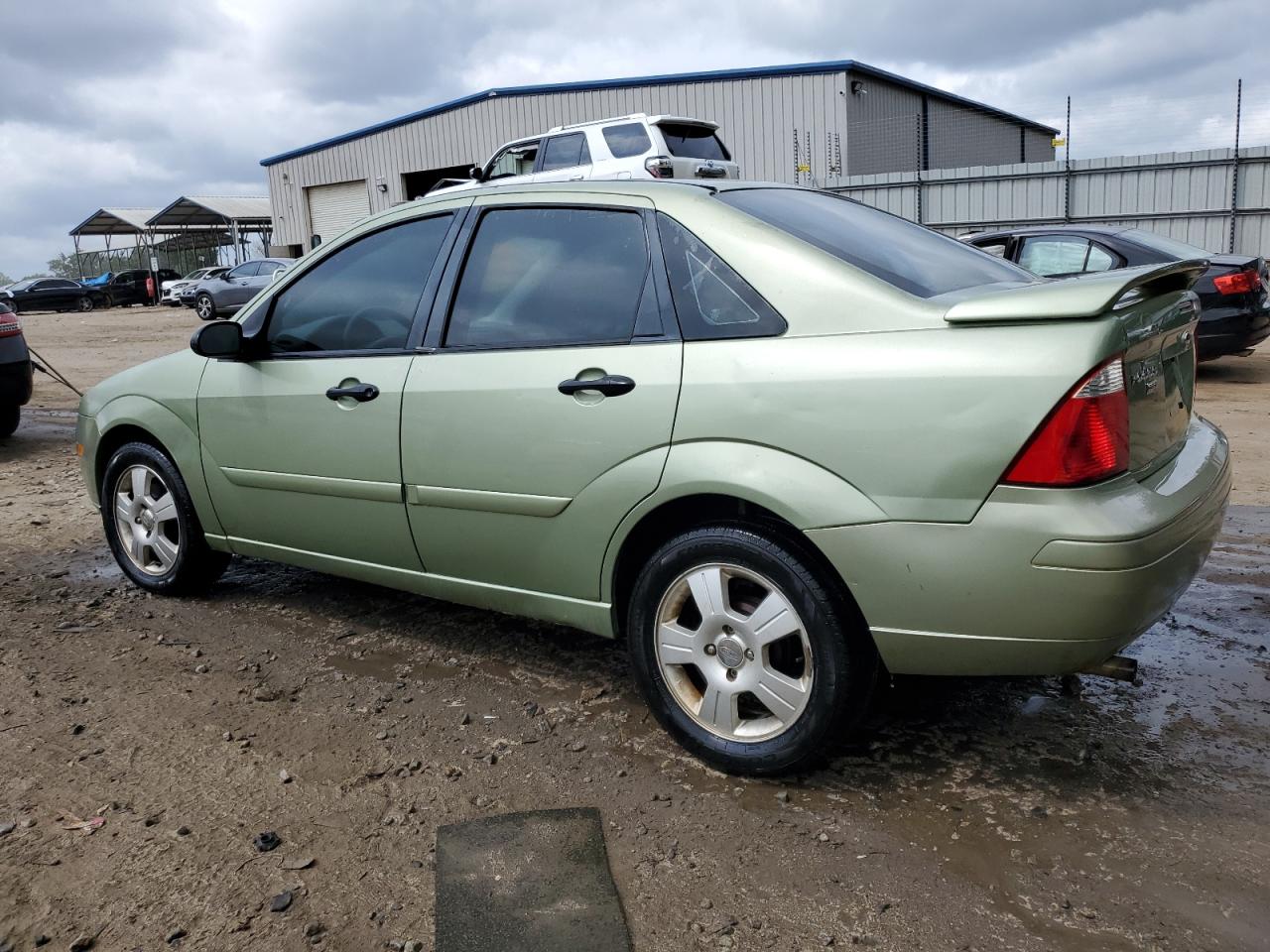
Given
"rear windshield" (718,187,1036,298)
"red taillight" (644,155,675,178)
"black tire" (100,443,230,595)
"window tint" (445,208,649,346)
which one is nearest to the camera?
"rear windshield" (718,187,1036,298)

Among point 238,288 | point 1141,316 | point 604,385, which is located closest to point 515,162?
point 238,288

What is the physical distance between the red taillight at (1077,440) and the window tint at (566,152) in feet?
47.8

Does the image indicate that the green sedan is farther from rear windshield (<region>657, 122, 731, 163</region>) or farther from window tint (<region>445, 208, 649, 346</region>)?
rear windshield (<region>657, 122, 731, 163</region>)

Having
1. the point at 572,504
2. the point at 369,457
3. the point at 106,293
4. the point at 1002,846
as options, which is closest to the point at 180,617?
the point at 369,457

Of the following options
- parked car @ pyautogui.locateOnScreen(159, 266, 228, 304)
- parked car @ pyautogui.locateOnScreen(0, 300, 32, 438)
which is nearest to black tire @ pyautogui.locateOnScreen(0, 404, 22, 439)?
parked car @ pyautogui.locateOnScreen(0, 300, 32, 438)

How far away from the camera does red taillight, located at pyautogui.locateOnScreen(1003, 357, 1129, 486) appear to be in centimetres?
250

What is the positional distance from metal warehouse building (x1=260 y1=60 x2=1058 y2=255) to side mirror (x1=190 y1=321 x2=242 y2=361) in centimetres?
1792

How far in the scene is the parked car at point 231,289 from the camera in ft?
86.7

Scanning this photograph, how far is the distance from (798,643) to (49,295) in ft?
139

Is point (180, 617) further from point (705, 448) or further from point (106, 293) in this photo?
point (106, 293)

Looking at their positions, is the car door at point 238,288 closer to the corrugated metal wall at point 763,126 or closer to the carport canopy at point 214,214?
the corrugated metal wall at point 763,126

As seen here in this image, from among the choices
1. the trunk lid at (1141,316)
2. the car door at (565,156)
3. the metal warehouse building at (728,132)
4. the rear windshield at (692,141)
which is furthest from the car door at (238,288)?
the trunk lid at (1141,316)

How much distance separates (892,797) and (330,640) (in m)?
2.36

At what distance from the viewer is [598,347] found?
10.6 feet
